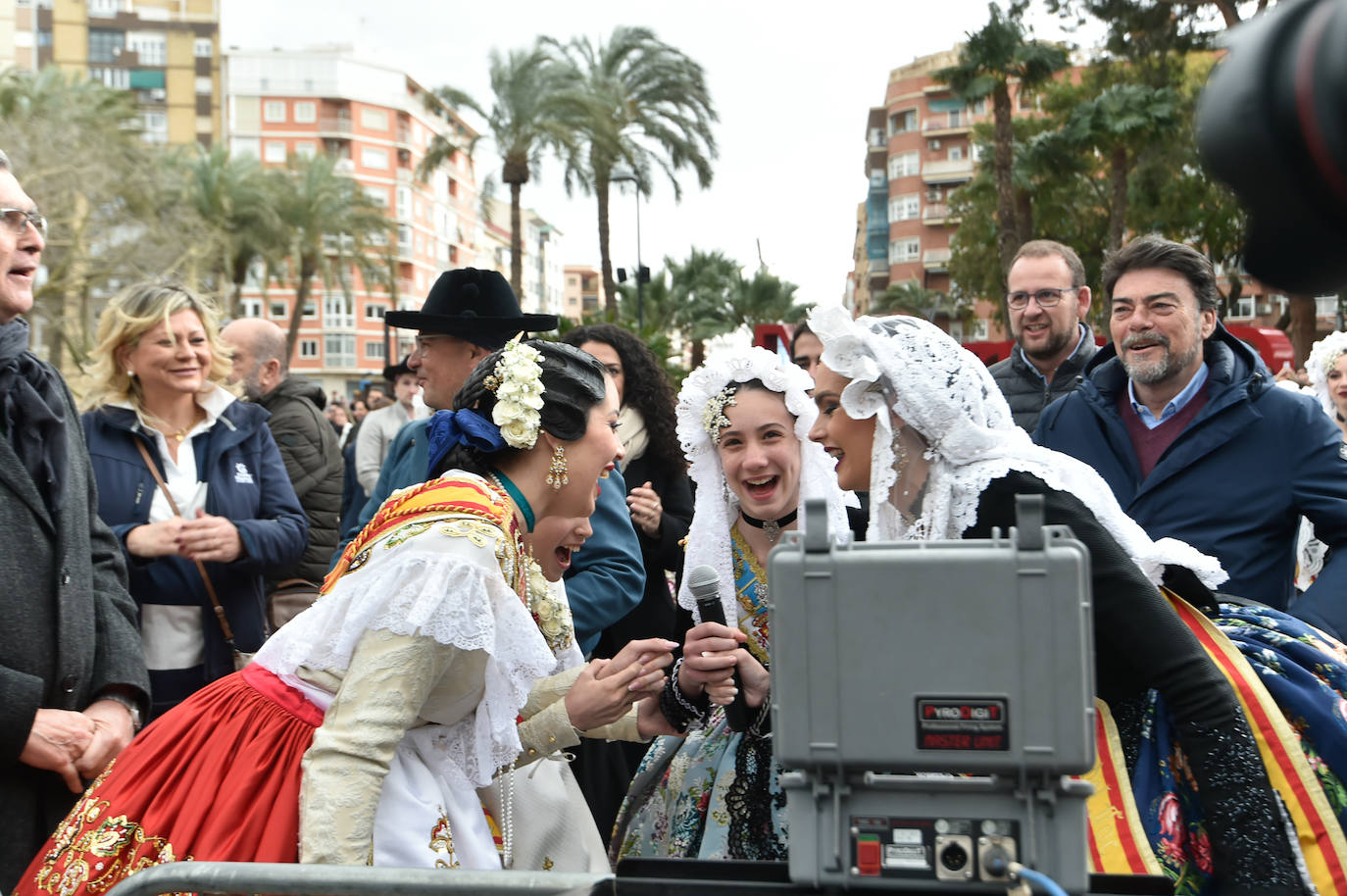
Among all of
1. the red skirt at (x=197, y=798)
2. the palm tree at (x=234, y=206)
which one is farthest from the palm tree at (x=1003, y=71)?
the palm tree at (x=234, y=206)

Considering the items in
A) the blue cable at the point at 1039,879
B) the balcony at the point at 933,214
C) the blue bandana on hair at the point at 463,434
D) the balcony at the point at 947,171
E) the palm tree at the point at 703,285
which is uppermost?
the balcony at the point at 947,171

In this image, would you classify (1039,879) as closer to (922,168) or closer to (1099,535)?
(1099,535)

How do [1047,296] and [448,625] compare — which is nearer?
[448,625]

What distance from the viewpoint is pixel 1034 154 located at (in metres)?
28.8

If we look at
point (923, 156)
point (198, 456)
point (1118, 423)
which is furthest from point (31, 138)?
point (923, 156)

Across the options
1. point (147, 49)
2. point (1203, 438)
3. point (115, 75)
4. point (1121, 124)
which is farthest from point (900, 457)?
point (147, 49)

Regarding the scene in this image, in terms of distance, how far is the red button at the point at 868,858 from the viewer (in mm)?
1252

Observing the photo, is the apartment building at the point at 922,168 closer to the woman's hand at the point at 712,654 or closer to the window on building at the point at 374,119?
the window on building at the point at 374,119

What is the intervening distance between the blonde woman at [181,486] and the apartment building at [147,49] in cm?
7241

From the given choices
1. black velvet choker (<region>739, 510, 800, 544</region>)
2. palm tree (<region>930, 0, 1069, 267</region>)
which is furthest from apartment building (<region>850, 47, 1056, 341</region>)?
black velvet choker (<region>739, 510, 800, 544</region>)

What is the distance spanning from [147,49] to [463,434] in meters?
78.2

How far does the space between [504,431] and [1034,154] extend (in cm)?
2893

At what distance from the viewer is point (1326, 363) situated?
5688 mm

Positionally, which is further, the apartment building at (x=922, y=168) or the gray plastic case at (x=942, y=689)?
the apartment building at (x=922, y=168)
